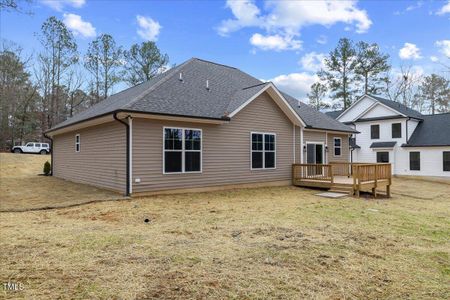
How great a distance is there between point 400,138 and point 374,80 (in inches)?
539

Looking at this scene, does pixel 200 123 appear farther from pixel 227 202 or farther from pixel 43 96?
pixel 43 96

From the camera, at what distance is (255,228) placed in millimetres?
6492

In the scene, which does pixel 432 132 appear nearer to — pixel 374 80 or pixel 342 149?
pixel 342 149

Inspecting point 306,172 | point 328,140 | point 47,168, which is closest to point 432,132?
point 328,140

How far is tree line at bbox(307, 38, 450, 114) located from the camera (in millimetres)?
34688

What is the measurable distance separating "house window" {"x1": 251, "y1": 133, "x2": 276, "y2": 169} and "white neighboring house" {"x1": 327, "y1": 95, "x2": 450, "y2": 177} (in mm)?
14921

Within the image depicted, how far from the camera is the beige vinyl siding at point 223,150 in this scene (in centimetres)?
1038

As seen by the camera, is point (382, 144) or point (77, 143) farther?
point (382, 144)

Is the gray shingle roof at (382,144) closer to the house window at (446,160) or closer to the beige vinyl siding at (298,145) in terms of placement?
the house window at (446,160)

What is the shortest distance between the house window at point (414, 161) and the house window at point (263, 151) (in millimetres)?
15300

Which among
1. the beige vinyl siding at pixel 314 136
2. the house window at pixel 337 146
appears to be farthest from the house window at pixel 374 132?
the beige vinyl siding at pixel 314 136

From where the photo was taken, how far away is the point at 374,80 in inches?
1399

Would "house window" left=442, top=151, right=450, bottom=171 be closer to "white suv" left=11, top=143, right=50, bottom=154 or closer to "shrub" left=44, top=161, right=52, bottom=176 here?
"shrub" left=44, top=161, right=52, bottom=176

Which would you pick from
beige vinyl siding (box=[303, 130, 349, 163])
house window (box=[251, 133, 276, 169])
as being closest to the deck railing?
house window (box=[251, 133, 276, 169])
